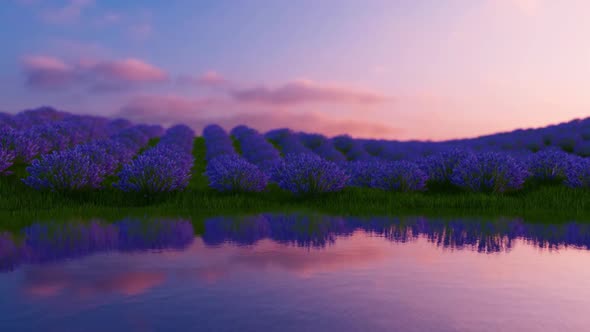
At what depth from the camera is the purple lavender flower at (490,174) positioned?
42.2ft

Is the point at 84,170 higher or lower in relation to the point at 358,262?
higher

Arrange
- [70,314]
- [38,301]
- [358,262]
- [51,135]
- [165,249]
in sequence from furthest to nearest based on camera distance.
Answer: [51,135] → [165,249] → [358,262] → [38,301] → [70,314]

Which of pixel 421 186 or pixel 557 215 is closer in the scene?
pixel 557 215

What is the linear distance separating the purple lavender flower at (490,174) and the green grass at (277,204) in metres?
0.38

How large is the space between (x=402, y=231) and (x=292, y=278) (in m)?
3.57

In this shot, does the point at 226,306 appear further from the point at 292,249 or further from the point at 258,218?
the point at 258,218

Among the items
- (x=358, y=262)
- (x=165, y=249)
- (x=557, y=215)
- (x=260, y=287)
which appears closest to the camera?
(x=260, y=287)

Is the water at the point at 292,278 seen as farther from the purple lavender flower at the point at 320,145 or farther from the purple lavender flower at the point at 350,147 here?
the purple lavender flower at the point at 350,147

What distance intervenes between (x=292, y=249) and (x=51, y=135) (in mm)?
14240

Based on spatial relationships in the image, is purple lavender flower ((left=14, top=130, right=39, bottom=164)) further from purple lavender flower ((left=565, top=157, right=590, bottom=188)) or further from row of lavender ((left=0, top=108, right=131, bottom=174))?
purple lavender flower ((left=565, top=157, right=590, bottom=188))

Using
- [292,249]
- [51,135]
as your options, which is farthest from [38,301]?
[51,135]

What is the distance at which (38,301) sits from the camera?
14.5 ft

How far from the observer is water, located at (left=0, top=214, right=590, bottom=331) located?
399 cm

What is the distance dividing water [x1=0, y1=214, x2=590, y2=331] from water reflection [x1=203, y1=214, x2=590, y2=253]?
0.03 m
